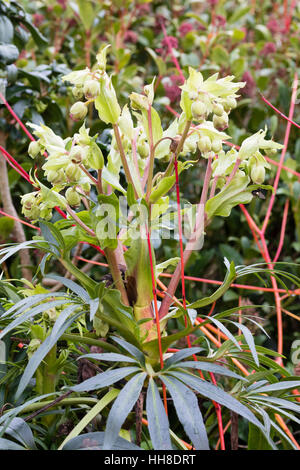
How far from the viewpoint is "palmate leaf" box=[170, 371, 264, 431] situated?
0.43m

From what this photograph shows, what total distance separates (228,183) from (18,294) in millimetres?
310

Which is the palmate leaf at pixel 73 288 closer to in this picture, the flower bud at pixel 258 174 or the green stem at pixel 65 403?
the green stem at pixel 65 403

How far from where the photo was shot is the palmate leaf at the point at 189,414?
417mm

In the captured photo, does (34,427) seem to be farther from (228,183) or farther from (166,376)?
(228,183)

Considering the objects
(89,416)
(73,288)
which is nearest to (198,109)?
(73,288)

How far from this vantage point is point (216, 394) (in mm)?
454

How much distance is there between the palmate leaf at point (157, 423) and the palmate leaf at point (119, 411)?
2cm

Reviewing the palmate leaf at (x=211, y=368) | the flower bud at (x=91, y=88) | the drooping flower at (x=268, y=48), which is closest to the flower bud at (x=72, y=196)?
the flower bud at (x=91, y=88)

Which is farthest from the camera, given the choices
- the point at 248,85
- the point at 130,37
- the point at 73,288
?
the point at 130,37

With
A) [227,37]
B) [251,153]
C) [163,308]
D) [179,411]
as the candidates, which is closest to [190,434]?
[179,411]

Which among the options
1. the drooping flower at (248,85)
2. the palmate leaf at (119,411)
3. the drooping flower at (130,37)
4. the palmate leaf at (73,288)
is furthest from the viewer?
the drooping flower at (130,37)

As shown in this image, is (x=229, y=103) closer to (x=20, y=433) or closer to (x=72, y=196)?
(x=72, y=196)

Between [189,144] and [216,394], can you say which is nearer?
[216,394]

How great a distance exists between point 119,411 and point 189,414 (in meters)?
0.06
